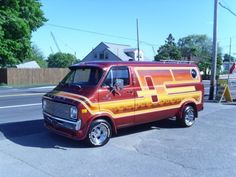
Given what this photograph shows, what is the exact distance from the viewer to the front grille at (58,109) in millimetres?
7610

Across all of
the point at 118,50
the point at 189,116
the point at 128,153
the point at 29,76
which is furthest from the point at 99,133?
the point at 118,50

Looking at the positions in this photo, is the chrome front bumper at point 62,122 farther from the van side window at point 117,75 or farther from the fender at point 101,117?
the van side window at point 117,75

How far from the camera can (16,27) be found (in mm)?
32281

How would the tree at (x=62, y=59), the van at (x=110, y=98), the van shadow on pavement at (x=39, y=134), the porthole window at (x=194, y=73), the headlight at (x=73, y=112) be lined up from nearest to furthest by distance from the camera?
the headlight at (x=73, y=112)
the van at (x=110, y=98)
the van shadow on pavement at (x=39, y=134)
the porthole window at (x=194, y=73)
the tree at (x=62, y=59)

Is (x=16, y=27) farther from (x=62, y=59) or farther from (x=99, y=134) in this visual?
(x=62, y=59)

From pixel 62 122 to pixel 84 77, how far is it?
1.31 m

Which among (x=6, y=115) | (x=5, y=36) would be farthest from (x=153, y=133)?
(x=5, y=36)

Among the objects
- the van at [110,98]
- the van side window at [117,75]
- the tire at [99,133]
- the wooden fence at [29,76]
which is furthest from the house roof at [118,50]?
the tire at [99,133]

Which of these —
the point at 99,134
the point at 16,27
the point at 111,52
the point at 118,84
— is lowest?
the point at 99,134

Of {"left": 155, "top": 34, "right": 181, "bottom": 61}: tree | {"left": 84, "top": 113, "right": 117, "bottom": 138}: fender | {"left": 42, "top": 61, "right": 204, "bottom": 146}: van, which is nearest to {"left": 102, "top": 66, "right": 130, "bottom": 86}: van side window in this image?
{"left": 42, "top": 61, "right": 204, "bottom": 146}: van

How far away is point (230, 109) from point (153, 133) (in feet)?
21.7

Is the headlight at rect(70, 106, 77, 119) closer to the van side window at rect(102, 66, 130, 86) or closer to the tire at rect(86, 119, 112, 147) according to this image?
the tire at rect(86, 119, 112, 147)

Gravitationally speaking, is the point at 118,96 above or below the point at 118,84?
below

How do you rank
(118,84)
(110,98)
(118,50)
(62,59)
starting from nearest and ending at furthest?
1. (110,98)
2. (118,84)
3. (118,50)
4. (62,59)
